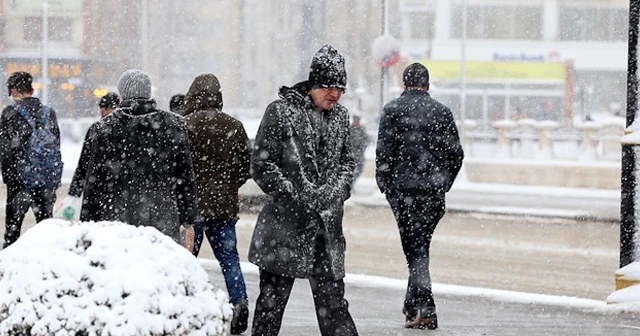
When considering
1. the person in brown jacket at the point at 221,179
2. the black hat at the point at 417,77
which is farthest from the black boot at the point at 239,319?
the black hat at the point at 417,77

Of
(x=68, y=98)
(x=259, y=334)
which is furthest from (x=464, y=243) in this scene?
(x=68, y=98)

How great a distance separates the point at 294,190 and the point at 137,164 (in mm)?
876

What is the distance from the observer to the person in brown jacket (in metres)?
8.18

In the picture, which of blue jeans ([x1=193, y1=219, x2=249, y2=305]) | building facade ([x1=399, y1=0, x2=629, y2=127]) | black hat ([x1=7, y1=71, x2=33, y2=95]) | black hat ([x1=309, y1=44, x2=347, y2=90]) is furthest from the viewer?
building facade ([x1=399, y1=0, x2=629, y2=127])

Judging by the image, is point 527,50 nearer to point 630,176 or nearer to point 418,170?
point 630,176

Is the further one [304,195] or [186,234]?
[186,234]

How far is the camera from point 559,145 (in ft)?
137

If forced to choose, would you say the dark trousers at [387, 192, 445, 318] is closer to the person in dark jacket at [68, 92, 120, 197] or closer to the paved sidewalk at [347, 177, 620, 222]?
the person in dark jacket at [68, 92, 120, 197]

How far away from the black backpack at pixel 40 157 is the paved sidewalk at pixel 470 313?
1687mm

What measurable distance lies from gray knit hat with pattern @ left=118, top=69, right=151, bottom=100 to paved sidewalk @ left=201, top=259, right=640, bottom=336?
2.13 metres

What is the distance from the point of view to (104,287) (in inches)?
192

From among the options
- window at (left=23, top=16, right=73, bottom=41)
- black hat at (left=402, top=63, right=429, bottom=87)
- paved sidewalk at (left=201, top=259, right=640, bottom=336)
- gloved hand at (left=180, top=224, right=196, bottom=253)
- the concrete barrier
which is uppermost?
window at (left=23, top=16, right=73, bottom=41)

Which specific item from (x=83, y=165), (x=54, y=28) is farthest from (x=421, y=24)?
(x=83, y=165)

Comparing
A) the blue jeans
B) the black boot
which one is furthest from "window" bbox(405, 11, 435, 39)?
the black boot
